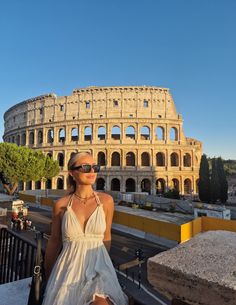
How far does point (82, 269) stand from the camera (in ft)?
8.07

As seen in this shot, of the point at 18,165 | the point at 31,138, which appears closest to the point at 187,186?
the point at 18,165

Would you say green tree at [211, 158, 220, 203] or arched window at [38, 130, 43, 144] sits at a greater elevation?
arched window at [38, 130, 43, 144]

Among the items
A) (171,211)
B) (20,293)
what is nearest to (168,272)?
(20,293)

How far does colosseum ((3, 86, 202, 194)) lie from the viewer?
145 ft

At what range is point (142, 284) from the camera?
11.3 m

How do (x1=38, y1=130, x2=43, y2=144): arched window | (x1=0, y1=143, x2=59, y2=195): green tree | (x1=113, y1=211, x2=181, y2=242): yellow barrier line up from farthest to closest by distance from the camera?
(x1=38, y1=130, x2=43, y2=144): arched window < (x1=0, y1=143, x2=59, y2=195): green tree < (x1=113, y1=211, x2=181, y2=242): yellow barrier

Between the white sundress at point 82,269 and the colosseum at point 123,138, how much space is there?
134ft

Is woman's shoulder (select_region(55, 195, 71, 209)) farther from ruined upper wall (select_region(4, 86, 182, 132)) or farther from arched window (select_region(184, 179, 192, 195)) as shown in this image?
arched window (select_region(184, 179, 192, 195))

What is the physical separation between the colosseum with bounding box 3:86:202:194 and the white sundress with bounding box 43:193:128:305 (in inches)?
1607

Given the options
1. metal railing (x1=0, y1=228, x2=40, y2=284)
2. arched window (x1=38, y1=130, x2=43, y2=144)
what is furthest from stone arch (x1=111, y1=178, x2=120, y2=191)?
metal railing (x1=0, y1=228, x2=40, y2=284)

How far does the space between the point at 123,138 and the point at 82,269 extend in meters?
42.8

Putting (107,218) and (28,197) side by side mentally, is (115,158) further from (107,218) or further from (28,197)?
(107,218)

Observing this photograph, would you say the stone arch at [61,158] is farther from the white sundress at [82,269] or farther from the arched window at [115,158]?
the white sundress at [82,269]

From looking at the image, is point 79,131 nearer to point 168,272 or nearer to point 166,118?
point 166,118
